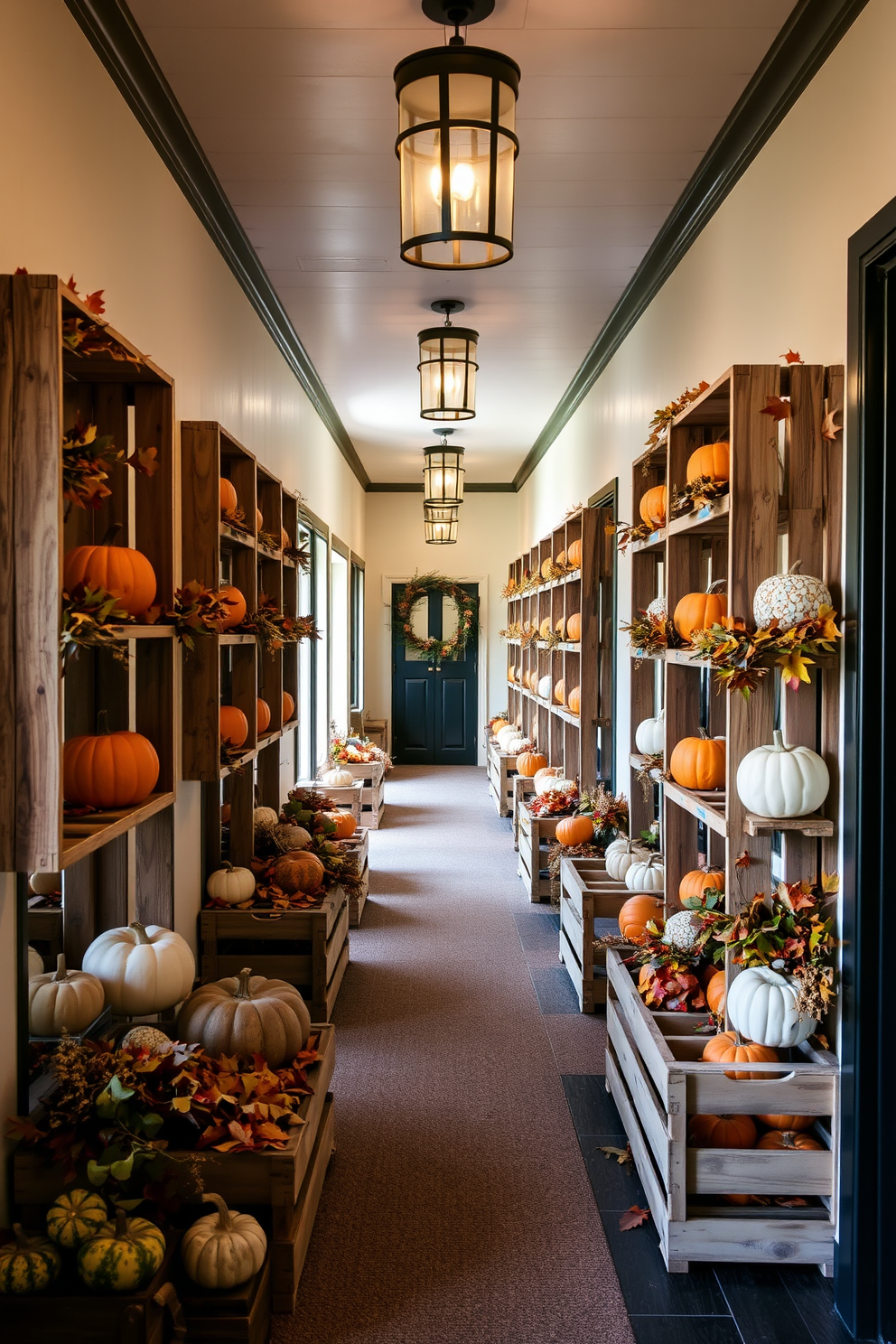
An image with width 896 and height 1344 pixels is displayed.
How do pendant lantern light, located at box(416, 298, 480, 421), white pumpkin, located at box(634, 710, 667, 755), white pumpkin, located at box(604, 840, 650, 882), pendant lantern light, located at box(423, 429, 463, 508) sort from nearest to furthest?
white pumpkin, located at box(634, 710, 667, 755) → white pumpkin, located at box(604, 840, 650, 882) → pendant lantern light, located at box(416, 298, 480, 421) → pendant lantern light, located at box(423, 429, 463, 508)

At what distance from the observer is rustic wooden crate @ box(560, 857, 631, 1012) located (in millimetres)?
4156

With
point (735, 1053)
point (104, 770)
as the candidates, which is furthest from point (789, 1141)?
point (104, 770)

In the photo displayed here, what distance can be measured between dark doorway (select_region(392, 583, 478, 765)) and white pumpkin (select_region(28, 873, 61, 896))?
9941 mm

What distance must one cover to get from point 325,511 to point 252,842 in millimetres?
4408

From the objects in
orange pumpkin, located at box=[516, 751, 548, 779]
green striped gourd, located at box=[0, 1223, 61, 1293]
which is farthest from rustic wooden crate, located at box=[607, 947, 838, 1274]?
orange pumpkin, located at box=[516, 751, 548, 779]

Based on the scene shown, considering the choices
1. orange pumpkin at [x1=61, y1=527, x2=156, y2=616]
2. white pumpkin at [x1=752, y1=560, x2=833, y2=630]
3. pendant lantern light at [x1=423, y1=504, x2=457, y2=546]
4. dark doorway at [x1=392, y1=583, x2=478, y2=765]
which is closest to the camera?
orange pumpkin at [x1=61, y1=527, x2=156, y2=616]

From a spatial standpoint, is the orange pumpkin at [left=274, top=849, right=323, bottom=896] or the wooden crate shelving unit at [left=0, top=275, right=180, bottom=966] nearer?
the wooden crate shelving unit at [left=0, top=275, right=180, bottom=966]

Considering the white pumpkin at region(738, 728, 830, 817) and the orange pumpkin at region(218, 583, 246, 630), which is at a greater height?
the orange pumpkin at region(218, 583, 246, 630)

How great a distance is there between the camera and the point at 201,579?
10.6ft

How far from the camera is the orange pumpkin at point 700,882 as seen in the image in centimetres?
304

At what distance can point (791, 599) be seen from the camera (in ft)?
7.57

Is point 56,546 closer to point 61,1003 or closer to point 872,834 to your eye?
point 61,1003

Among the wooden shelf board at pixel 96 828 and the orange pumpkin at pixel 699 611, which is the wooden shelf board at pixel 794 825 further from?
the wooden shelf board at pixel 96 828

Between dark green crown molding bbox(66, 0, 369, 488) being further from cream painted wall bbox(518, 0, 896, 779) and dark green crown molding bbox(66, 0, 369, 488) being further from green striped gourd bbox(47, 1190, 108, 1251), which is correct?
green striped gourd bbox(47, 1190, 108, 1251)
